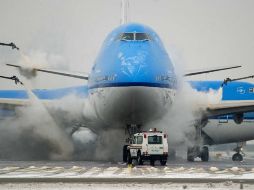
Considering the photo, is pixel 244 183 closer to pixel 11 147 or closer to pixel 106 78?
pixel 106 78

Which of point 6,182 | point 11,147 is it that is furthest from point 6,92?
point 6,182

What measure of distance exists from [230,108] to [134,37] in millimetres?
8199

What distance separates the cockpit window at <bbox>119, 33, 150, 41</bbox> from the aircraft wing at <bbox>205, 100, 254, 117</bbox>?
7113mm

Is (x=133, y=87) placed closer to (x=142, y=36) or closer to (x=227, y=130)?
(x=142, y=36)

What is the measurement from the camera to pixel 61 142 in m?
44.3

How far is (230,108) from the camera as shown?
139 ft

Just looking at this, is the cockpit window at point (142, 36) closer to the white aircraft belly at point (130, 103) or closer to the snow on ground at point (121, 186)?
the white aircraft belly at point (130, 103)

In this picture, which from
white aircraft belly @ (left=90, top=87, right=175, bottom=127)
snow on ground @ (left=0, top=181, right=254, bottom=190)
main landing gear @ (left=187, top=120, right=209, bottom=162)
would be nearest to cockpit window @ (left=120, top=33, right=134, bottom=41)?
white aircraft belly @ (left=90, top=87, right=175, bottom=127)

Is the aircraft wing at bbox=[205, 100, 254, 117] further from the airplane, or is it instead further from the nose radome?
the nose radome

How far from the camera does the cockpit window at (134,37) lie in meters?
39.1

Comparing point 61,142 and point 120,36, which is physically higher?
point 120,36

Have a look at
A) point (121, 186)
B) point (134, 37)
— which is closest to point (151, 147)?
point (134, 37)

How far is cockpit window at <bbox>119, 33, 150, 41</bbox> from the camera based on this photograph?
128 ft

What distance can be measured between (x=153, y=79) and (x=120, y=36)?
451 centimetres
